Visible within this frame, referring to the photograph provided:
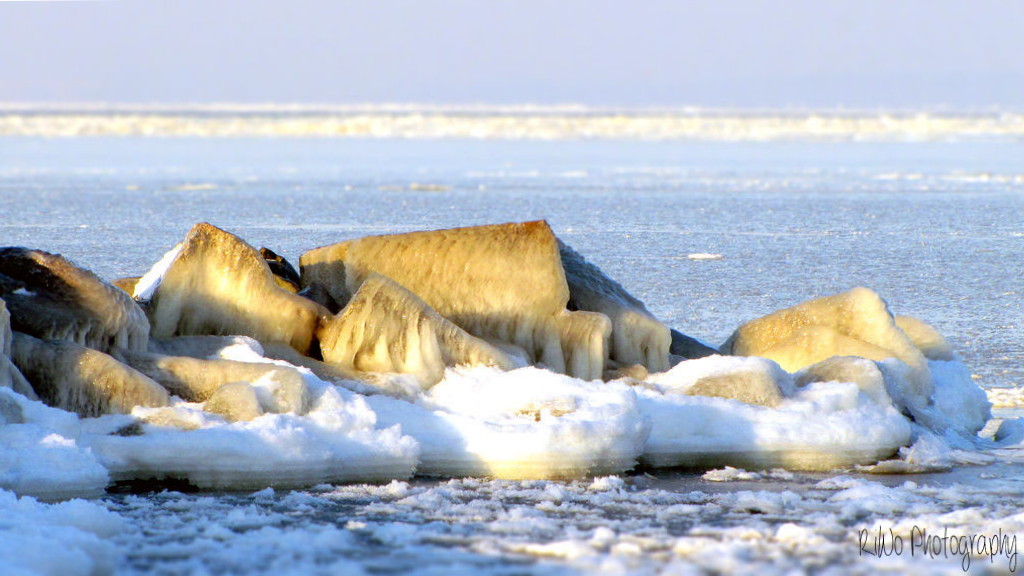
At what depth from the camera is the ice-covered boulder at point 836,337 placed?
7004 millimetres

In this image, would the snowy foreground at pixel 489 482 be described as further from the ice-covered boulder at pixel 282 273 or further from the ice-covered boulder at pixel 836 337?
the ice-covered boulder at pixel 282 273

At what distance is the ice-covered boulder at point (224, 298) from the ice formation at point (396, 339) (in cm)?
24

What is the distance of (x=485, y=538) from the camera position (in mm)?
4574

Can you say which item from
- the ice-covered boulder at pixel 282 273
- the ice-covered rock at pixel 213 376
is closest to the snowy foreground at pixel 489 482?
the ice-covered rock at pixel 213 376

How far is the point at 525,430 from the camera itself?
5668mm

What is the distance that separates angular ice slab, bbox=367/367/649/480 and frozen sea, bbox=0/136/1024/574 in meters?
0.15

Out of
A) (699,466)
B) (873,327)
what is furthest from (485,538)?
(873,327)

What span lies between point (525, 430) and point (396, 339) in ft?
3.13

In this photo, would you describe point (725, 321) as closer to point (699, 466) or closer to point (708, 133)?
point (699, 466)

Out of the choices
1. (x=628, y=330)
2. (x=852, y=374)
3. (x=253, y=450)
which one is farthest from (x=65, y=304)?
(x=852, y=374)

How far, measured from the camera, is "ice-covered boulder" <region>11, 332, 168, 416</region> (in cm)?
561

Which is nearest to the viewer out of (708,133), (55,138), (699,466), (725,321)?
(699,466)

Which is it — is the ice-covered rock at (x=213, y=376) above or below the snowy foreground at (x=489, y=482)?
above

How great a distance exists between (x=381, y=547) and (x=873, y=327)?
3594 mm
